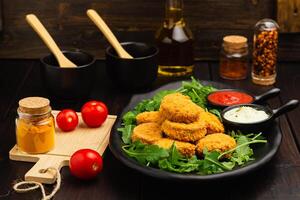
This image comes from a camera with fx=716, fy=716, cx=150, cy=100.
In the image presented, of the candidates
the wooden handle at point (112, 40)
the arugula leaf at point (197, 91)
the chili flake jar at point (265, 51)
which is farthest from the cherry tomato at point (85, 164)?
the chili flake jar at point (265, 51)

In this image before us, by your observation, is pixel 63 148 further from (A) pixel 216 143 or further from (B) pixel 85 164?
(A) pixel 216 143

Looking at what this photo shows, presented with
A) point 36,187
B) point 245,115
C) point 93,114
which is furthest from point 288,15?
point 36,187

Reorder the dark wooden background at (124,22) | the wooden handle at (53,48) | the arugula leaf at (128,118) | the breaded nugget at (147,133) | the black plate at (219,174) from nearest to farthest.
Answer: the black plate at (219,174), the breaded nugget at (147,133), the arugula leaf at (128,118), the wooden handle at (53,48), the dark wooden background at (124,22)

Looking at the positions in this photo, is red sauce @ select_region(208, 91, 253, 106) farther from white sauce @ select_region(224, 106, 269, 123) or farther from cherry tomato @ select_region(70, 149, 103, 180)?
cherry tomato @ select_region(70, 149, 103, 180)

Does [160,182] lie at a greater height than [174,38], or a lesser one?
lesser

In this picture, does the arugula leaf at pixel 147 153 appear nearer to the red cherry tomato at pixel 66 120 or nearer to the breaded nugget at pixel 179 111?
the breaded nugget at pixel 179 111
